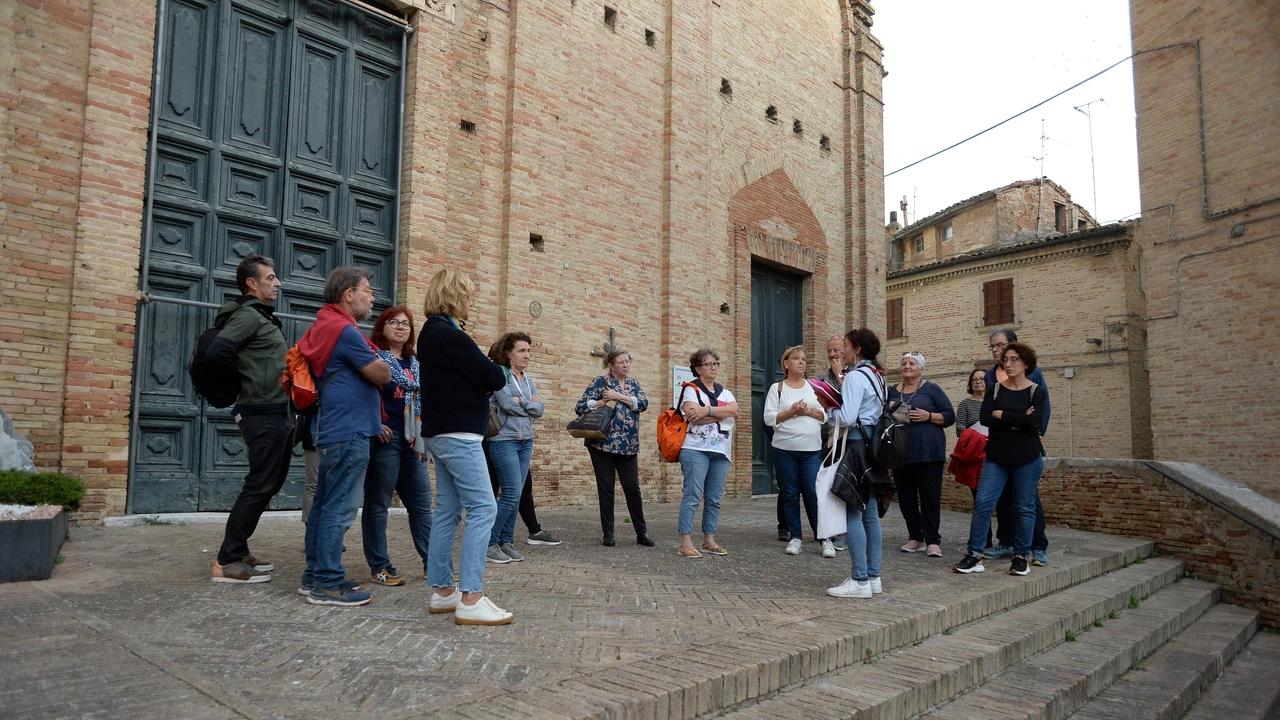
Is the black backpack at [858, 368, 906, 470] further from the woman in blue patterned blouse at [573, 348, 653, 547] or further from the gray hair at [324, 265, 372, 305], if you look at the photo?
the gray hair at [324, 265, 372, 305]

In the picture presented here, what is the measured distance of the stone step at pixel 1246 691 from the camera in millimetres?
5043

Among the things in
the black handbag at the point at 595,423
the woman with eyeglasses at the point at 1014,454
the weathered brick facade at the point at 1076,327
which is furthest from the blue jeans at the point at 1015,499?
the weathered brick facade at the point at 1076,327

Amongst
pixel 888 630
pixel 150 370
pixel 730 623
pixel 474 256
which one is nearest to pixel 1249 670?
pixel 888 630

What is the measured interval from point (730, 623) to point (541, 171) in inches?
303

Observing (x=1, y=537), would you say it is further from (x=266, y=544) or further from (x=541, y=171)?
(x=541, y=171)

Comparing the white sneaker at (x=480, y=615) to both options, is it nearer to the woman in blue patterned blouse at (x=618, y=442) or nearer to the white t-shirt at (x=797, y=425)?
the woman in blue patterned blouse at (x=618, y=442)

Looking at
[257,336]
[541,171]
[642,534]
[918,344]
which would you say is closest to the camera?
[257,336]

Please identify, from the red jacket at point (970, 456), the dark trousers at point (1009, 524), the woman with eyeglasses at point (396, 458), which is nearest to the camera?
→ the woman with eyeglasses at point (396, 458)

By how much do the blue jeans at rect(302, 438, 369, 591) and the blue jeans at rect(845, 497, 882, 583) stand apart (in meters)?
2.95

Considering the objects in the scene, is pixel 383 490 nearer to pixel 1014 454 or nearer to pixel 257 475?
pixel 257 475

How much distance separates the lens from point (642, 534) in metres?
6.88

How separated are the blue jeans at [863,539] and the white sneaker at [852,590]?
45 millimetres

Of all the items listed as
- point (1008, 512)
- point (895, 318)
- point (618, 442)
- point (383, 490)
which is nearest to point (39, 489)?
point (383, 490)

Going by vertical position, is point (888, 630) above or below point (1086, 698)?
above
